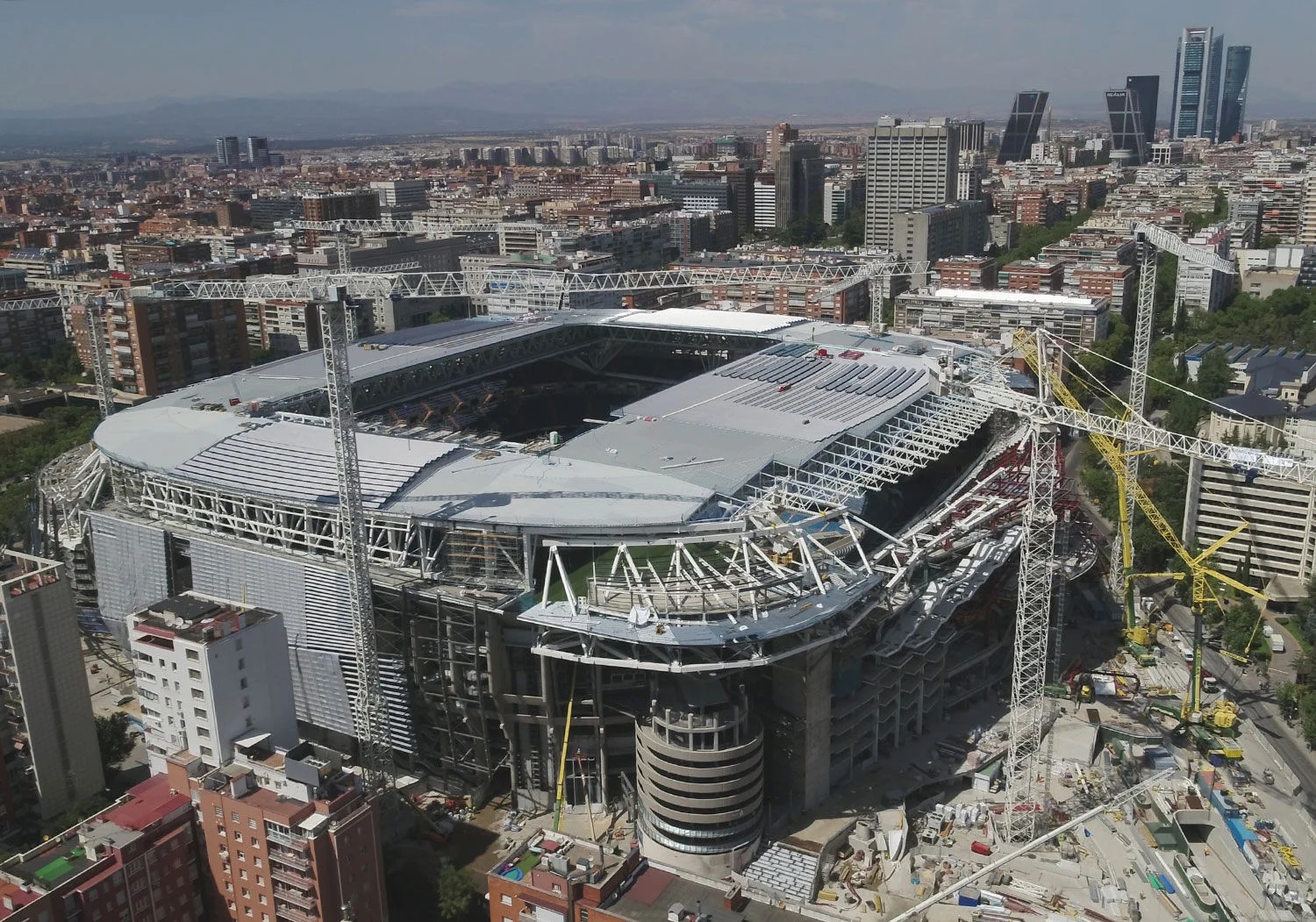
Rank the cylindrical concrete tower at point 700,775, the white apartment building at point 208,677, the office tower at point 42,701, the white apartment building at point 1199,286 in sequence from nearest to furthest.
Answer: the white apartment building at point 208,677 < the cylindrical concrete tower at point 700,775 < the office tower at point 42,701 < the white apartment building at point 1199,286

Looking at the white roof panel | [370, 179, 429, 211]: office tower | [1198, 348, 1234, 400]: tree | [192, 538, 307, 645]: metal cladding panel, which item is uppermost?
[370, 179, 429, 211]: office tower

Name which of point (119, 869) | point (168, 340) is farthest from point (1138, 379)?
point (168, 340)

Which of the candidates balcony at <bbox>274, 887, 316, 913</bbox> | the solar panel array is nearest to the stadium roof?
the solar panel array

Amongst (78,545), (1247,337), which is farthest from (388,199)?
(78,545)

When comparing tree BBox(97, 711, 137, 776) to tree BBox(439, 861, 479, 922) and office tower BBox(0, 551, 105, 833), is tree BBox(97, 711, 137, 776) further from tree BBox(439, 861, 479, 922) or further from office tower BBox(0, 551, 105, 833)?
tree BBox(439, 861, 479, 922)

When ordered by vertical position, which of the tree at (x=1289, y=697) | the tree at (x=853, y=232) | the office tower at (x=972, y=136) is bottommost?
the tree at (x=1289, y=697)

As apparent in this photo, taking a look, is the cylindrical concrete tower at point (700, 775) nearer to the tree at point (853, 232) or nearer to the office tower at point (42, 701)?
the office tower at point (42, 701)

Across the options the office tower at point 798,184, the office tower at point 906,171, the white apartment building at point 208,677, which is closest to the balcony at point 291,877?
the white apartment building at point 208,677
